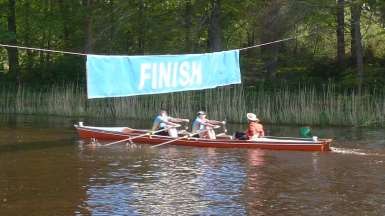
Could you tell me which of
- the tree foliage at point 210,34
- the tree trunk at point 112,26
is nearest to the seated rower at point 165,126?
the tree foliage at point 210,34

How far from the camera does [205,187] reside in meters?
14.0

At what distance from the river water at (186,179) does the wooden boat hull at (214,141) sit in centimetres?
33

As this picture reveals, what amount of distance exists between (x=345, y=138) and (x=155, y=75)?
724 centimetres

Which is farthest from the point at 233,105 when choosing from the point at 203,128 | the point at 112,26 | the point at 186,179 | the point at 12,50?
the point at 12,50

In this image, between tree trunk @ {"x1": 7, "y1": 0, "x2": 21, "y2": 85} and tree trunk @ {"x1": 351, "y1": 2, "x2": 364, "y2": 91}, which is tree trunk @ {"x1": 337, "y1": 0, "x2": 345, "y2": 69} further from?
tree trunk @ {"x1": 7, "y1": 0, "x2": 21, "y2": 85}

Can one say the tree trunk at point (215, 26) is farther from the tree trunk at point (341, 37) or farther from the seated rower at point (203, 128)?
the seated rower at point (203, 128)

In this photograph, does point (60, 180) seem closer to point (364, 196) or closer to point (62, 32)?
point (364, 196)

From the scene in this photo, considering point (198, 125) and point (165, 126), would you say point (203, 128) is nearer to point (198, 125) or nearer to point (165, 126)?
point (198, 125)

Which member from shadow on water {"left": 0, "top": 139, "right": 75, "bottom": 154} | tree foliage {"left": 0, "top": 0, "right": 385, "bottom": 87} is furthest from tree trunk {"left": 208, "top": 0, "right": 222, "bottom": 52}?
shadow on water {"left": 0, "top": 139, "right": 75, "bottom": 154}

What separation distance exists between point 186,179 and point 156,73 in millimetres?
4200

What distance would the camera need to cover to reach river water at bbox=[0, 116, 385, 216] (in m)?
12.1

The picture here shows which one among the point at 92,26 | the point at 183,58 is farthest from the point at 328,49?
the point at 183,58

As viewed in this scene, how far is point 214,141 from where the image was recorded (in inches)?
818

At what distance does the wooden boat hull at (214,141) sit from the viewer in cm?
1972
